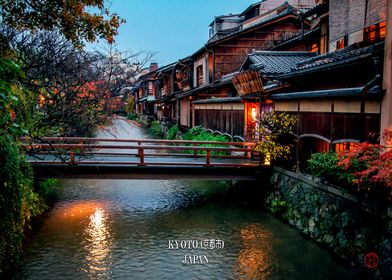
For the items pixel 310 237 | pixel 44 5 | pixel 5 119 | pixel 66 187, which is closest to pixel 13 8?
pixel 44 5

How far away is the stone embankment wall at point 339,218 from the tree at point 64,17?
7.76 meters

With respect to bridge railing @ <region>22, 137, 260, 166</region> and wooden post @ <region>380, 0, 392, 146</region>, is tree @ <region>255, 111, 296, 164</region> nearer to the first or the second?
bridge railing @ <region>22, 137, 260, 166</region>

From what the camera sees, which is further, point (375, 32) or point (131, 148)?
point (131, 148)

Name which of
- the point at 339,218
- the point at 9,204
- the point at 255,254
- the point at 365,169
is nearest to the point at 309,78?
the point at 365,169

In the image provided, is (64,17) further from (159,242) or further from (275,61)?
(275,61)

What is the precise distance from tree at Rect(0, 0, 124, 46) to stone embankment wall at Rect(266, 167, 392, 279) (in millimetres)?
7757

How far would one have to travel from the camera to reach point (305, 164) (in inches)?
556

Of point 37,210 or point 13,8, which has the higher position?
point 13,8

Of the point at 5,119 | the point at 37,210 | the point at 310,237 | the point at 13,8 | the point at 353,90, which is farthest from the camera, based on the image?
the point at 37,210

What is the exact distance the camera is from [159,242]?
11.6 meters

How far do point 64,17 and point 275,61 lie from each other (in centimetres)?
1335

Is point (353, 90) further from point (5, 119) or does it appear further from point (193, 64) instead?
point (193, 64)

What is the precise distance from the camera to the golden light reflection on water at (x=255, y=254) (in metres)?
9.56

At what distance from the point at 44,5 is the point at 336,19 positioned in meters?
10.9
